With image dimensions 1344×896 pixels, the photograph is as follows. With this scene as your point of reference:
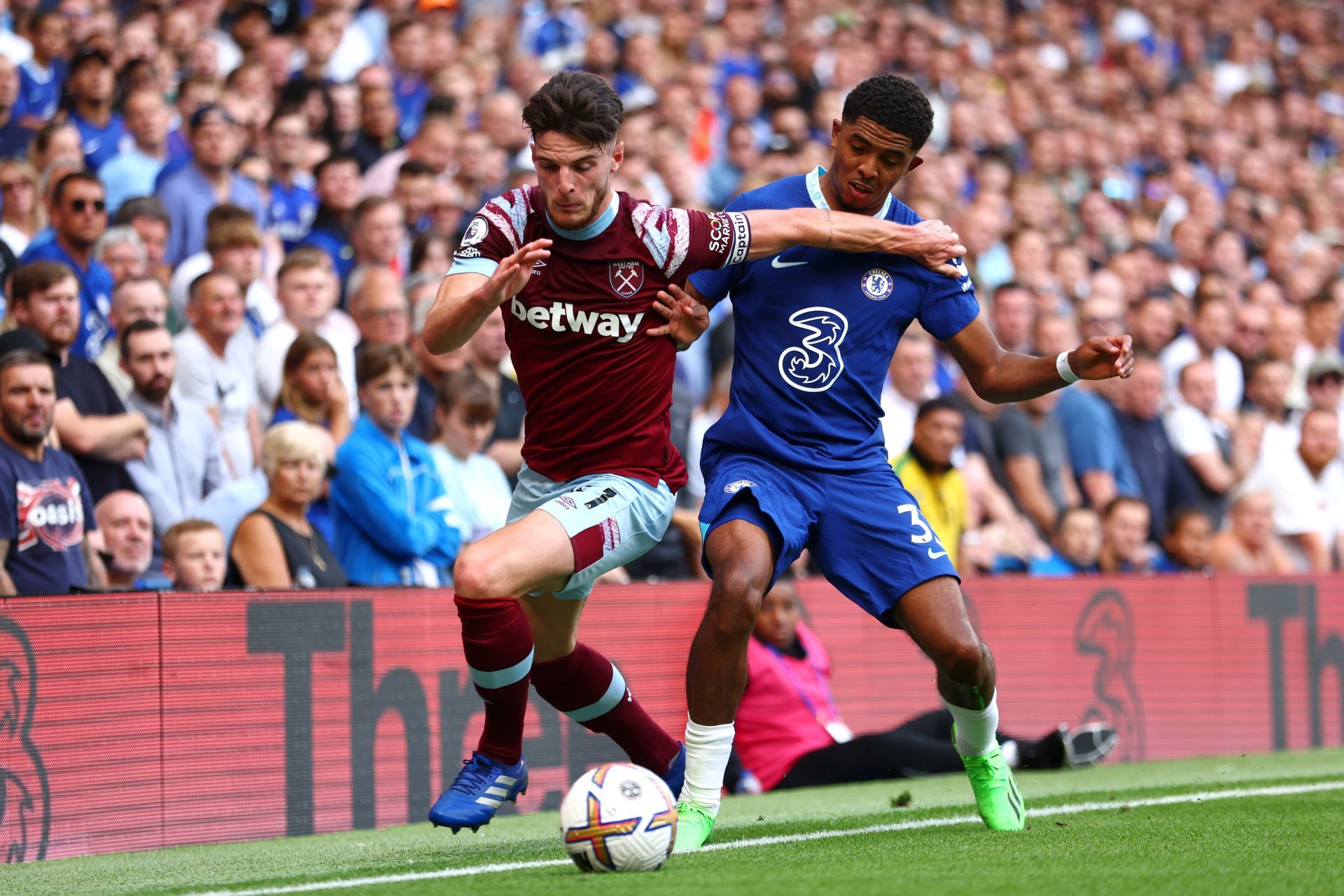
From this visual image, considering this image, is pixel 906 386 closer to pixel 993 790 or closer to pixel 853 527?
pixel 993 790

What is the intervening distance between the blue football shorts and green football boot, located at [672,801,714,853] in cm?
85

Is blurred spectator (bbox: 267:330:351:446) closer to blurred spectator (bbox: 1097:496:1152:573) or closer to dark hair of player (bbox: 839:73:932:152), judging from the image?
dark hair of player (bbox: 839:73:932:152)

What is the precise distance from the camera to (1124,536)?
11953mm

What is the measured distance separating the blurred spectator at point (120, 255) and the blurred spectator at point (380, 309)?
1.23m

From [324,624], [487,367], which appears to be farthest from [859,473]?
[487,367]

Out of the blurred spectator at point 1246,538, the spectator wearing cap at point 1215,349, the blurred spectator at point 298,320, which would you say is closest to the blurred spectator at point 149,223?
the blurred spectator at point 298,320

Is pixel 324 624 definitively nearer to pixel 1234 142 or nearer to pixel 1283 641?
pixel 1283 641

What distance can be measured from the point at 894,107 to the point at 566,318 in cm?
138

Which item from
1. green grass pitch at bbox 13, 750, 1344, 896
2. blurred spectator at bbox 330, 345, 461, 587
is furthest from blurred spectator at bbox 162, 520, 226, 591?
green grass pitch at bbox 13, 750, 1344, 896

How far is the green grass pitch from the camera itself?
5086 millimetres

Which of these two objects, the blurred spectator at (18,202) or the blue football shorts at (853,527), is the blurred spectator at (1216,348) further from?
the blurred spectator at (18,202)

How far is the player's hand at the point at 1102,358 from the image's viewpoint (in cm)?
620

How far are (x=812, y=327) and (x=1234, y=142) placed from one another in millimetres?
15503

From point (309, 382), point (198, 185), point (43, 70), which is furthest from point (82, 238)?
point (43, 70)
